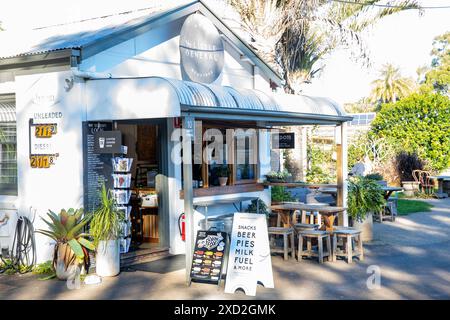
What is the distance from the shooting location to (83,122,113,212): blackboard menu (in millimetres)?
9203

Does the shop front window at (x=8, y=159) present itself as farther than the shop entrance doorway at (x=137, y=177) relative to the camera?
Yes

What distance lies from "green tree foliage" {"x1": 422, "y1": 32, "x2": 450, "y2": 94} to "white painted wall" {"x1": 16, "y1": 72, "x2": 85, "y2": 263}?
43.3m

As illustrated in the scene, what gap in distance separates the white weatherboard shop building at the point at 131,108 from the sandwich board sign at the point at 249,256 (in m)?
0.77

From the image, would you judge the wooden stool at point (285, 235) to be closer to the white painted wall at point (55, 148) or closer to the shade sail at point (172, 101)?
the shade sail at point (172, 101)

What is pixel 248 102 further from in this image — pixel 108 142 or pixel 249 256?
pixel 249 256

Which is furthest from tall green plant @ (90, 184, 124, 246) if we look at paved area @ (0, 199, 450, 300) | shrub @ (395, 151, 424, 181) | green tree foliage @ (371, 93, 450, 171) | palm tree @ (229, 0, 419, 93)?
green tree foliage @ (371, 93, 450, 171)

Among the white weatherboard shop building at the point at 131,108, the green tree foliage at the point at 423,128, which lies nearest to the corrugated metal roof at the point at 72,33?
the white weatherboard shop building at the point at 131,108

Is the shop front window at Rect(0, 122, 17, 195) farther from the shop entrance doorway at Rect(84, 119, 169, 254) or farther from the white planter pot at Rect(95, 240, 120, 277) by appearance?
the white planter pot at Rect(95, 240, 120, 277)

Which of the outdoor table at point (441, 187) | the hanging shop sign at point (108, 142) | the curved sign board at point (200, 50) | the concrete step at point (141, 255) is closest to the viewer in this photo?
the hanging shop sign at point (108, 142)

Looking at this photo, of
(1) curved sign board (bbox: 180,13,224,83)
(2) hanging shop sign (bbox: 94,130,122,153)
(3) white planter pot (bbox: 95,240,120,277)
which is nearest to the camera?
(3) white planter pot (bbox: 95,240,120,277)

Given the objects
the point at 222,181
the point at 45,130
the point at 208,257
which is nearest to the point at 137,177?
the point at 222,181

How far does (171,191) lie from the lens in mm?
10453

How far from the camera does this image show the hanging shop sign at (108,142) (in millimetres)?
9031

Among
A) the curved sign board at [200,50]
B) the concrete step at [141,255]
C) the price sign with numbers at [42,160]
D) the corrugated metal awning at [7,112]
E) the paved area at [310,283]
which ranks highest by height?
the curved sign board at [200,50]
